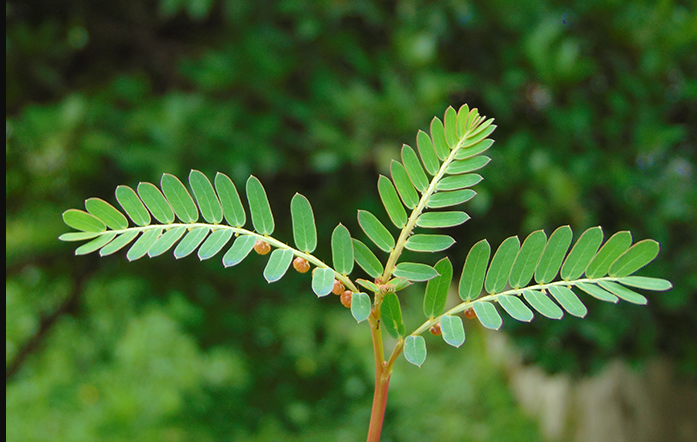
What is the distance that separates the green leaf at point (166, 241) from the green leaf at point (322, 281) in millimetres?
93

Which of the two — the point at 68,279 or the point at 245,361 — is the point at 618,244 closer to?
the point at 245,361

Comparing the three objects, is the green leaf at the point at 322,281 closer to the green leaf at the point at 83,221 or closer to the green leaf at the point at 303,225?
the green leaf at the point at 303,225

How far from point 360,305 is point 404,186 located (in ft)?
0.35

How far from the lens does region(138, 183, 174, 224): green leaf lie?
0.37 metres

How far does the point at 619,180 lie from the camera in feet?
3.89

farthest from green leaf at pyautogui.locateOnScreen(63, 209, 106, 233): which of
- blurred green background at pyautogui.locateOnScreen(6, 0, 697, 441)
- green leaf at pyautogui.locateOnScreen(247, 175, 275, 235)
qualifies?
blurred green background at pyautogui.locateOnScreen(6, 0, 697, 441)

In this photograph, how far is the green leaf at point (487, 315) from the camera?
1.06ft

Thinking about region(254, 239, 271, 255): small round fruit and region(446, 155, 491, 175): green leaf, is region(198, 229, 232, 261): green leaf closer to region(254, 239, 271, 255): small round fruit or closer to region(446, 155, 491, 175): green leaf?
region(254, 239, 271, 255): small round fruit

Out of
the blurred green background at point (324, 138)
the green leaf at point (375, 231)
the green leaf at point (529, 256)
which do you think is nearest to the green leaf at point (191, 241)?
the green leaf at point (375, 231)

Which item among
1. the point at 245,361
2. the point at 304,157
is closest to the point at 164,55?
the point at 304,157

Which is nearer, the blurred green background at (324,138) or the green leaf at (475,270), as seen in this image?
the green leaf at (475,270)

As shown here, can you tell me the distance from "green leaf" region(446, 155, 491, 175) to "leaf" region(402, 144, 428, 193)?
0.07 feet

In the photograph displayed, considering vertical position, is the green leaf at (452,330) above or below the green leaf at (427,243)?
below

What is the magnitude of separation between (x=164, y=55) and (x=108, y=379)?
4.93 feet
